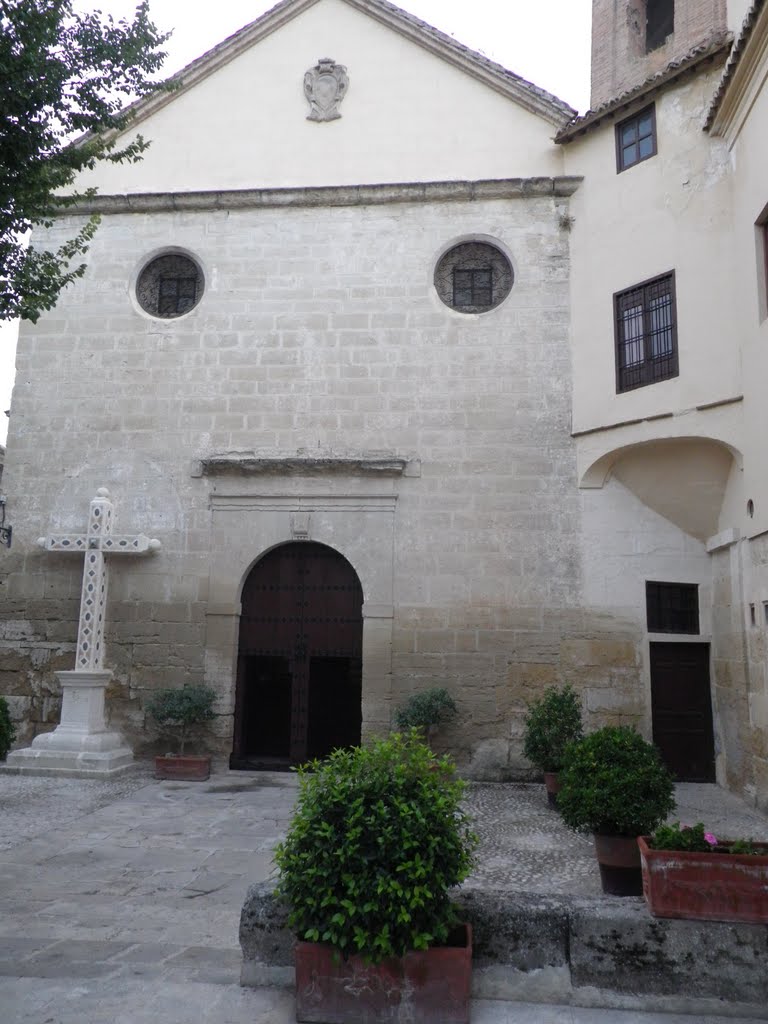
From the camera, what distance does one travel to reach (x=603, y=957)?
3.57 m

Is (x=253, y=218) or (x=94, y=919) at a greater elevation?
(x=253, y=218)

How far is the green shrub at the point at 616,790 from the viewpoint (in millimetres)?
5172

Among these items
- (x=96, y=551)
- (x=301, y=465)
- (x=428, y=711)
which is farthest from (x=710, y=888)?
(x=96, y=551)

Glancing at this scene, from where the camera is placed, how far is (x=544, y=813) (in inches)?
311

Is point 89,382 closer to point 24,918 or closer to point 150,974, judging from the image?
point 24,918

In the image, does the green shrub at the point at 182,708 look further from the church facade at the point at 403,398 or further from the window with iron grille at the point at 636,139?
the window with iron grille at the point at 636,139

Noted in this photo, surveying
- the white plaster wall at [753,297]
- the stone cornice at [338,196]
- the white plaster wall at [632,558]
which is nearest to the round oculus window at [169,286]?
the stone cornice at [338,196]

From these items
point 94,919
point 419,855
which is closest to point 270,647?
point 94,919

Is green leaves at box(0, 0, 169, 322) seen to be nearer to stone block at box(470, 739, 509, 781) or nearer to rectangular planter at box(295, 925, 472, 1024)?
rectangular planter at box(295, 925, 472, 1024)

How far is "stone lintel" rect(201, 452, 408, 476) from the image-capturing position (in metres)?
10.0

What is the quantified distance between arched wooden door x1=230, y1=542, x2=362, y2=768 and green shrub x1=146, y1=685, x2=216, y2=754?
57 centimetres

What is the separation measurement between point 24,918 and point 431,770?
Answer: 2.77 metres

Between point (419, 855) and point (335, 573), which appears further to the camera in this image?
point (335, 573)

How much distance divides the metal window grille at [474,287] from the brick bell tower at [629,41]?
305cm
